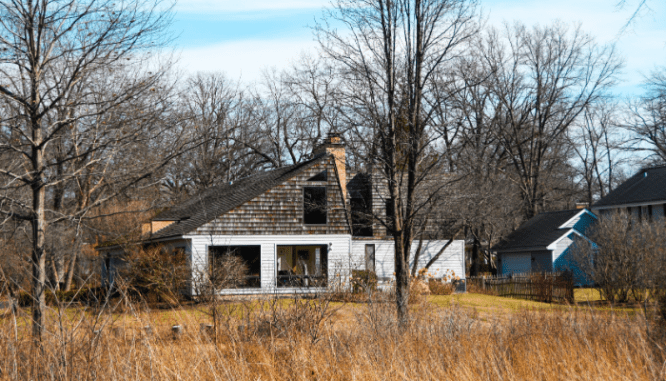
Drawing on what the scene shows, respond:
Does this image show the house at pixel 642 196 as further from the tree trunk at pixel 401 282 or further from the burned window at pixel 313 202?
the tree trunk at pixel 401 282

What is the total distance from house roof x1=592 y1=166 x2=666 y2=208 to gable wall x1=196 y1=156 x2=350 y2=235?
67.0ft

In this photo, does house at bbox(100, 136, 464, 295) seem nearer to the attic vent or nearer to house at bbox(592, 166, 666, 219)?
the attic vent

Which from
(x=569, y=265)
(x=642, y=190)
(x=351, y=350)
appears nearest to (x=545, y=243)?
(x=569, y=265)

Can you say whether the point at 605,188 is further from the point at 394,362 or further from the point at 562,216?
the point at 394,362

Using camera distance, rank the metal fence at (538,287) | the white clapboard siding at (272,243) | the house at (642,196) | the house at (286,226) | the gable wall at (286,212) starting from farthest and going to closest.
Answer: the house at (642,196) < the gable wall at (286,212) < the house at (286,226) < the white clapboard siding at (272,243) < the metal fence at (538,287)

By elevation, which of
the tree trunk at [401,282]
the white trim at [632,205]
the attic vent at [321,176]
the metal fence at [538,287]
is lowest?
the metal fence at [538,287]

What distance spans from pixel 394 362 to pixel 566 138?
39628 millimetres

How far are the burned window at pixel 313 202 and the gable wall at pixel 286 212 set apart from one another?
298 mm

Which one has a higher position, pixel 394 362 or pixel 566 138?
pixel 566 138

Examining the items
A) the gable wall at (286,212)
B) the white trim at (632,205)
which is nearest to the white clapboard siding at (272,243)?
the gable wall at (286,212)

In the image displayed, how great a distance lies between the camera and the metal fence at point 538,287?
2317 centimetres

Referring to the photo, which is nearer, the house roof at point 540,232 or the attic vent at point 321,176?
the attic vent at point 321,176

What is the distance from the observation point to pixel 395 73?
11.0 meters

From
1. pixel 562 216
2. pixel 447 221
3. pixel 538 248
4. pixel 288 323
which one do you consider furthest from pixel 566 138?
pixel 288 323
